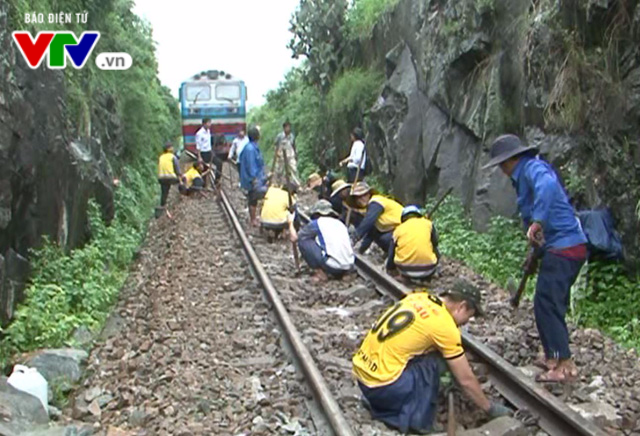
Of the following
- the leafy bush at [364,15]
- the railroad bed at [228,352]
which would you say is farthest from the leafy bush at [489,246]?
the leafy bush at [364,15]

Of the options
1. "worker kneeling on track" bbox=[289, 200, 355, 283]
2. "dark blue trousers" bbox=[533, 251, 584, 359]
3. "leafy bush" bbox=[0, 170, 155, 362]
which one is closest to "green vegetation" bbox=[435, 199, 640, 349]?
"dark blue trousers" bbox=[533, 251, 584, 359]

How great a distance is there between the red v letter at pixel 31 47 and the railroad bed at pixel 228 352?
3033mm

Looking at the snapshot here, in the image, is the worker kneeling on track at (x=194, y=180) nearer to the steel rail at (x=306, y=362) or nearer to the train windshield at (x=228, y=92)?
the train windshield at (x=228, y=92)

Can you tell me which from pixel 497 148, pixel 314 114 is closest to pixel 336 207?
pixel 497 148

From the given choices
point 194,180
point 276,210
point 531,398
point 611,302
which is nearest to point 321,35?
point 194,180

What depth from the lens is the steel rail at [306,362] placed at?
185 inches

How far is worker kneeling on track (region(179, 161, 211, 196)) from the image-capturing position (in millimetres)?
19562

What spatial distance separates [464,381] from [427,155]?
9936 mm

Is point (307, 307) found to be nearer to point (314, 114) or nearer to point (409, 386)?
point (409, 386)

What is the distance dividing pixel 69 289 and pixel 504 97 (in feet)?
22.2

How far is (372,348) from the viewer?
5.11m

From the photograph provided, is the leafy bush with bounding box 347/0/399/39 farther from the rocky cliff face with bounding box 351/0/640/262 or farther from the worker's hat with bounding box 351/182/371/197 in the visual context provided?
the worker's hat with bounding box 351/182/371/197

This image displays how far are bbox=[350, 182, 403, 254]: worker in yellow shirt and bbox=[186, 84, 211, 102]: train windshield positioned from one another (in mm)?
18274

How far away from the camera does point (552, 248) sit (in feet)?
18.4
